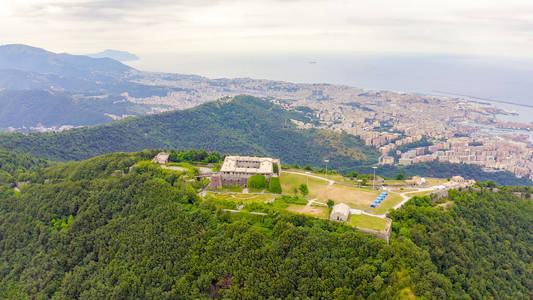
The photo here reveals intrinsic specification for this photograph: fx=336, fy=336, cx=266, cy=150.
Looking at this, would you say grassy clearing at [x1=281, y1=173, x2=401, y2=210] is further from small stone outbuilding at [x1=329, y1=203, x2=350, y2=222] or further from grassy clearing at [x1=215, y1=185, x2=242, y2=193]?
grassy clearing at [x1=215, y1=185, x2=242, y2=193]

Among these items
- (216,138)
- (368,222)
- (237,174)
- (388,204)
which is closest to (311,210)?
(368,222)

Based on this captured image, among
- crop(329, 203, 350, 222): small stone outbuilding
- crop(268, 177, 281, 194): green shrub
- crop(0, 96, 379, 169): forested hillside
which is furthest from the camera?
crop(0, 96, 379, 169): forested hillside

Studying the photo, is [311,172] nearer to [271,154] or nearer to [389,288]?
[389,288]

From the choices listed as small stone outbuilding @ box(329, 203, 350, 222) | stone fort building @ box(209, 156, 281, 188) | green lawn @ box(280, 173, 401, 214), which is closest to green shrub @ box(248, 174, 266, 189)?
stone fort building @ box(209, 156, 281, 188)

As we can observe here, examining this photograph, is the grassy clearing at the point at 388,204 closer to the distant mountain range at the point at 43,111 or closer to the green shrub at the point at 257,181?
the green shrub at the point at 257,181

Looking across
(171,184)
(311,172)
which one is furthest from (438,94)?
(171,184)

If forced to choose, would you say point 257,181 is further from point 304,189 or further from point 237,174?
point 304,189

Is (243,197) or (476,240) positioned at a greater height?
(243,197)
